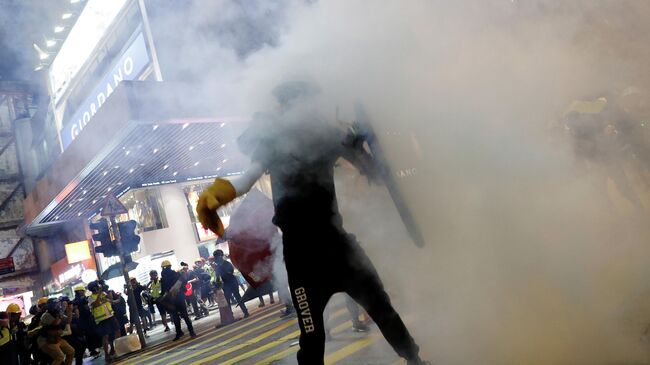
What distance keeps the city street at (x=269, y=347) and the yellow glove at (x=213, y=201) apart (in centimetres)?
155

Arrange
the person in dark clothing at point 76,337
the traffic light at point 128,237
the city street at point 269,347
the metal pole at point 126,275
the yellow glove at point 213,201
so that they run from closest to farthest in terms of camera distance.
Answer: the yellow glove at point 213,201 → the city street at point 269,347 → the person in dark clothing at point 76,337 → the metal pole at point 126,275 → the traffic light at point 128,237

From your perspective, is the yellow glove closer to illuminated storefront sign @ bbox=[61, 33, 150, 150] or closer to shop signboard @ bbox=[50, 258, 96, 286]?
illuminated storefront sign @ bbox=[61, 33, 150, 150]

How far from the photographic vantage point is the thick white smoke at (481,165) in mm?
2318

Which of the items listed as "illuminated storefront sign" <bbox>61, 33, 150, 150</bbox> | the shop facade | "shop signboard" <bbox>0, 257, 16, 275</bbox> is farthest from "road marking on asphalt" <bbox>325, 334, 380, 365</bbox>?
"shop signboard" <bbox>0, 257, 16, 275</bbox>

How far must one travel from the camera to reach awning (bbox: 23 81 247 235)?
8703mm

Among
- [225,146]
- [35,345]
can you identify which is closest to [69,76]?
[225,146]

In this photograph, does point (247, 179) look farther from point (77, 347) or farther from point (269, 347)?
point (77, 347)

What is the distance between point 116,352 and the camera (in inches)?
320

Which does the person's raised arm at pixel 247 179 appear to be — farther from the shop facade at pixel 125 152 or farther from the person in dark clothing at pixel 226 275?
the person in dark clothing at pixel 226 275

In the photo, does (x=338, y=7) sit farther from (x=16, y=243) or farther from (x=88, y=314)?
(x=16, y=243)

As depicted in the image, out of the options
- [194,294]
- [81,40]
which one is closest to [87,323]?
[194,294]

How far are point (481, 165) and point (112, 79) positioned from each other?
1413 centimetres

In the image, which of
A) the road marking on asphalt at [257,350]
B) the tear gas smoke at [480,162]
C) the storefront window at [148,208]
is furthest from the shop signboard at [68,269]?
the tear gas smoke at [480,162]

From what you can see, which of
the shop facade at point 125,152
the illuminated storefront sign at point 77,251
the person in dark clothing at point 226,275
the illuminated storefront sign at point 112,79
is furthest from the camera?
the illuminated storefront sign at point 77,251
